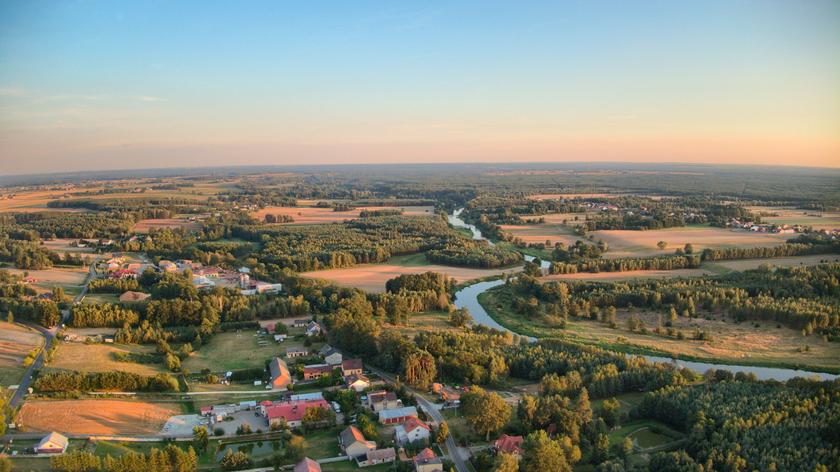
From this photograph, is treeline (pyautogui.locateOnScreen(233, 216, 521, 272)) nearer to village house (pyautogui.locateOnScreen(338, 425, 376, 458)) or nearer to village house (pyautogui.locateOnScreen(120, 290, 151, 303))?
village house (pyautogui.locateOnScreen(120, 290, 151, 303))

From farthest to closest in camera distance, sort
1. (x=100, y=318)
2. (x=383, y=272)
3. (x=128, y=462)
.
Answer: (x=383, y=272) < (x=100, y=318) < (x=128, y=462)

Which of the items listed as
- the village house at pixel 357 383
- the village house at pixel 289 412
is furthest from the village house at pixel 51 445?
the village house at pixel 357 383

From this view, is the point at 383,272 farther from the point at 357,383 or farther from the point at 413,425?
the point at 413,425

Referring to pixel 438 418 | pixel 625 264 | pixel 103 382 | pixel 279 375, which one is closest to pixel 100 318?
pixel 103 382

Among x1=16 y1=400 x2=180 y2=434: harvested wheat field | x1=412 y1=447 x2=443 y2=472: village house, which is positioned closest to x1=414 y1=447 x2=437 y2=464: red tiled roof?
x1=412 y1=447 x2=443 y2=472: village house

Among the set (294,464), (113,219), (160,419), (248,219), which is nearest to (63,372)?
(160,419)

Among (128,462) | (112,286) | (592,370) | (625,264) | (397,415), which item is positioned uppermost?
(625,264)
